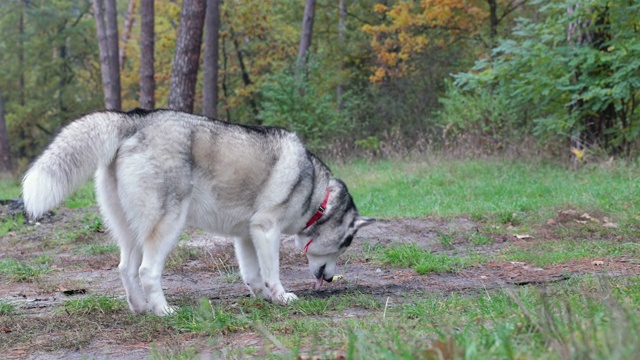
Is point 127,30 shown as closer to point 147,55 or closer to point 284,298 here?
point 147,55

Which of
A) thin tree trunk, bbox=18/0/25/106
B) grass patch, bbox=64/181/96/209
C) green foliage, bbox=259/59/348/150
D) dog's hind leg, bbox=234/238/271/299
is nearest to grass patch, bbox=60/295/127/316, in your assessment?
dog's hind leg, bbox=234/238/271/299

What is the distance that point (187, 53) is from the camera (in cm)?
1564

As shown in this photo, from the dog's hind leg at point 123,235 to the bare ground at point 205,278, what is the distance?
381mm

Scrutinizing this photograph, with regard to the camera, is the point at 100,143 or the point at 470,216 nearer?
the point at 100,143

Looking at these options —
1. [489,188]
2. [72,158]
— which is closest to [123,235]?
[72,158]

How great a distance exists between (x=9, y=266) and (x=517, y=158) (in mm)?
11051

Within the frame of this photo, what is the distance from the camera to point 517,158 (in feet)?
50.3

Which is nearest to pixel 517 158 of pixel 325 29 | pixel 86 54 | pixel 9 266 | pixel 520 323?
pixel 9 266

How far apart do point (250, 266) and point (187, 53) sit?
10194 mm

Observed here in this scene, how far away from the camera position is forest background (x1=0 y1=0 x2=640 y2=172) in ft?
47.7

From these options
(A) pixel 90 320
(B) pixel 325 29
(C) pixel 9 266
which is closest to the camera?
(A) pixel 90 320

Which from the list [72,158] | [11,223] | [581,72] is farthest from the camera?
[581,72]

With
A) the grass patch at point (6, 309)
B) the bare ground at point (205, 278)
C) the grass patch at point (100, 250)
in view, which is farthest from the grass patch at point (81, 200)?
the grass patch at point (6, 309)

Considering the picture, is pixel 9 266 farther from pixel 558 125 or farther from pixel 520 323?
pixel 558 125
